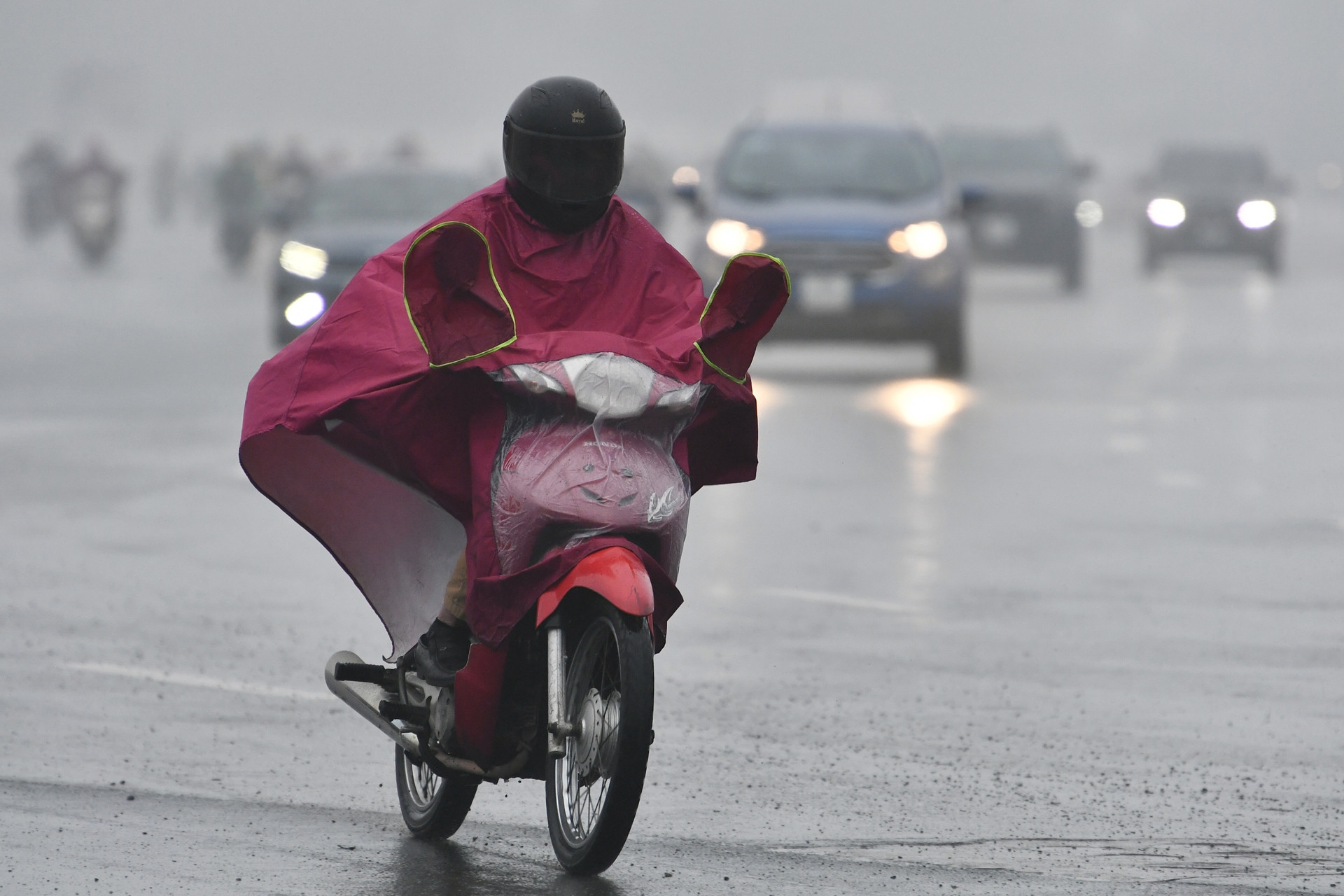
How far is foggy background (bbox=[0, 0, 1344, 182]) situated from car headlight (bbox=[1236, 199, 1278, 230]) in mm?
98365

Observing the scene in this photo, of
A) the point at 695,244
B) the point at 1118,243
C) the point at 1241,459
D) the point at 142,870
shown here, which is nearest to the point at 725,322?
the point at 142,870

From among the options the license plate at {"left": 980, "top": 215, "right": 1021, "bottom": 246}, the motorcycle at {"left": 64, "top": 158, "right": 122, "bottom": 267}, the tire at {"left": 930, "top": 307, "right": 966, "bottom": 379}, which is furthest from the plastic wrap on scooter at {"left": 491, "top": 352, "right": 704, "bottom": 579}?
the motorcycle at {"left": 64, "top": 158, "right": 122, "bottom": 267}

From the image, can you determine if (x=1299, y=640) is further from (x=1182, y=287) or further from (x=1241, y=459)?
(x=1182, y=287)

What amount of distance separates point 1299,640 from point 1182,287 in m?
23.1

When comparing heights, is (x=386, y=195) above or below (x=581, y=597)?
above

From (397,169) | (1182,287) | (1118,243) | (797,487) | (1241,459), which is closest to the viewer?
(797,487)

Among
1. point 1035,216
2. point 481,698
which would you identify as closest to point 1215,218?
point 1035,216

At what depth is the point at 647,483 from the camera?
527 centimetres

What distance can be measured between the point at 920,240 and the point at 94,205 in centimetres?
2047

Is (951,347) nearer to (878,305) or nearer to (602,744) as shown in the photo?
(878,305)

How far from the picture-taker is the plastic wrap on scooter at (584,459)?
5.20m

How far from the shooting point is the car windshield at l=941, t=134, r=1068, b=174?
30703 mm

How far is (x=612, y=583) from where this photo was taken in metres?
5.04

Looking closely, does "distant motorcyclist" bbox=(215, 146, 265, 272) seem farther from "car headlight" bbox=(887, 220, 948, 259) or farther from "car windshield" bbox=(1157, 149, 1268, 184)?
"car headlight" bbox=(887, 220, 948, 259)
